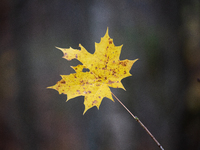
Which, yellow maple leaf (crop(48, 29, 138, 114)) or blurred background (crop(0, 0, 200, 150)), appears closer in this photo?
yellow maple leaf (crop(48, 29, 138, 114))

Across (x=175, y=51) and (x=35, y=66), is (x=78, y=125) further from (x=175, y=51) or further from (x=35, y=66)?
(x=175, y=51)

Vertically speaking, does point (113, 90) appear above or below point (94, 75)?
below

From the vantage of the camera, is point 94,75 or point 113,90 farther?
point 113,90

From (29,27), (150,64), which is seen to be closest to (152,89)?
(150,64)

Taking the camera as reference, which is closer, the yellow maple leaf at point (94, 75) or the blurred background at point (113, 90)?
the yellow maple leaf at point (94, 75)
